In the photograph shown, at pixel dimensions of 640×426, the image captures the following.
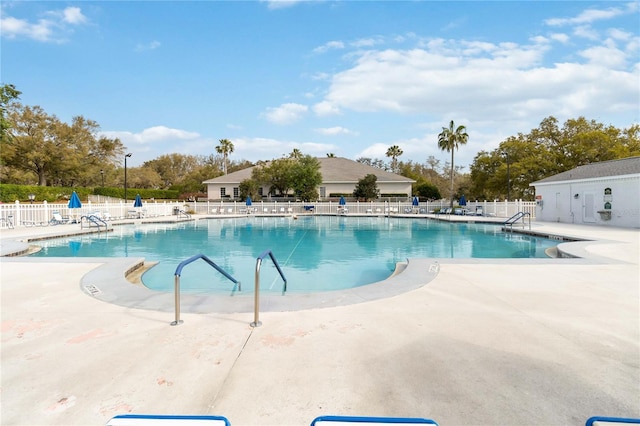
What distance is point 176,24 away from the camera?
16.0 metres

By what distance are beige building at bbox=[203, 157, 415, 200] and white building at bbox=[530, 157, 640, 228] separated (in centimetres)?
1616

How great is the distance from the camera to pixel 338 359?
3150 mm

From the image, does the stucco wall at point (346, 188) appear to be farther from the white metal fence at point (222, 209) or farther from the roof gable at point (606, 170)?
the roof gable at point (606, 170)

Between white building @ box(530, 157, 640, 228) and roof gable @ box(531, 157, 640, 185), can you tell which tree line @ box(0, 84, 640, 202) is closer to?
white building @ box(530, 157, 640, 228)

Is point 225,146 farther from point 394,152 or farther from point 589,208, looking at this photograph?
point 589,208

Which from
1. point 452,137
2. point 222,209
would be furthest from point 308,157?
point 452,137

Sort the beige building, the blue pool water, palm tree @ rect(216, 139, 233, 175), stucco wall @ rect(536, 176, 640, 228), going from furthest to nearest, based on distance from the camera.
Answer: palm tree @ rect(216, 139, 233, 175) → the beige building → stucco wall @ rect(536, 176, 640, 228) → the blue pool water

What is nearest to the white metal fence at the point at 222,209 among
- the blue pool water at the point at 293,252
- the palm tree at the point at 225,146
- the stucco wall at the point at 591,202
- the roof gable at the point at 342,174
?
the stucco wall at the point at 591,202

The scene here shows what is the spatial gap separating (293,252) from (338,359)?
9.62 metres

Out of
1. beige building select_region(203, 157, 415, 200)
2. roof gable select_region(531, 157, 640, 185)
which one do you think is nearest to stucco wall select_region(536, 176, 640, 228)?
roof gable select_region(531, 157, 640, 185)

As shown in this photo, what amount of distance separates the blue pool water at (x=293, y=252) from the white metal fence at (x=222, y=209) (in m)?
6.68

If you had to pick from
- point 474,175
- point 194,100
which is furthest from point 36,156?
point 474,175

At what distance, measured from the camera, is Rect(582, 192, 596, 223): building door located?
19016 millimetres

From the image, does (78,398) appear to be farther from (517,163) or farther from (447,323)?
(517,163)
